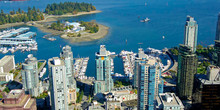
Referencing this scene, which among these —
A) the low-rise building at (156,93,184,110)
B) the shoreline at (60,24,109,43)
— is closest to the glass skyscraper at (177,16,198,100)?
the low-rise building at (156,93,184,110)

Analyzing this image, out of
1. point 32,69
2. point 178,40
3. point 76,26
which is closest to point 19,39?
point 76,26

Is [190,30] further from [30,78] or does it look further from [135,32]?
[135,32]

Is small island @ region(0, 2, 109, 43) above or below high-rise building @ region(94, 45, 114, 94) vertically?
above

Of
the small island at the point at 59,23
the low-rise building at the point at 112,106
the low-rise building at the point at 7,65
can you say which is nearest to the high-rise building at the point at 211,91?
the low-rise building at the point at 112,106

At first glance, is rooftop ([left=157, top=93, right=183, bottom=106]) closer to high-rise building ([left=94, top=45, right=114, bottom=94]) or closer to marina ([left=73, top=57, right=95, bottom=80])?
high-rise building ([left=94, top=45, right=114, bottom=94])

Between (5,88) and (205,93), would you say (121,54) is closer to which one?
(5,88)

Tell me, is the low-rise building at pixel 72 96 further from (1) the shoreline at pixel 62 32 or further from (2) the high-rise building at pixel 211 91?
(1) the shoreline at pixel 62 32
